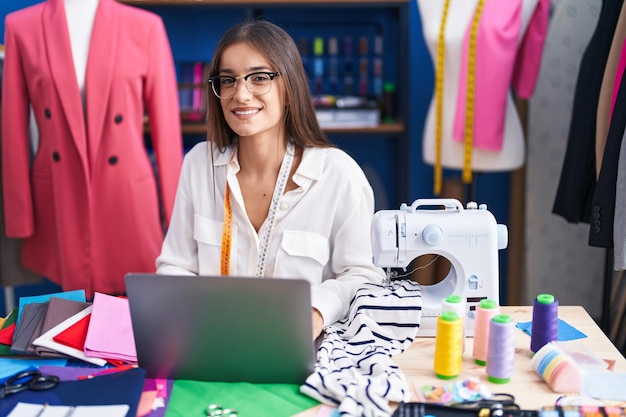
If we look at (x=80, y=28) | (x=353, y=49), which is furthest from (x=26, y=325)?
(x=353, y=49)

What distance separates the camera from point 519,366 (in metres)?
1.54

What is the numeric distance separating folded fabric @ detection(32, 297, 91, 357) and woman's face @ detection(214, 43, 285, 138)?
2.04 feet

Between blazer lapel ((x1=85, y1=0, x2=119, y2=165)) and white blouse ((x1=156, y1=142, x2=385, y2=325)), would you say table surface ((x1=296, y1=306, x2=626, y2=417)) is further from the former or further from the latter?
blazer lapel ((x1=85, y1=0, x2=119, y2=165))

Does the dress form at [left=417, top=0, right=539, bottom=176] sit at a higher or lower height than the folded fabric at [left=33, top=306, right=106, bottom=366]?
higher

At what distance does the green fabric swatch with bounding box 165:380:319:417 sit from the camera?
139cm

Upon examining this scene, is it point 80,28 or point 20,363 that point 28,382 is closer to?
point 20,363

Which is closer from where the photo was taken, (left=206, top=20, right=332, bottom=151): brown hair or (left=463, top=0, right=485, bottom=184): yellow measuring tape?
(left=206, top=20, right=332, bottom=151): brown hair

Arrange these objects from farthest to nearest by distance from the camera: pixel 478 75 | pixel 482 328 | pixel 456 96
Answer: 1. pixel 456 96
2. pixel 478 75
3. pixel 482 328

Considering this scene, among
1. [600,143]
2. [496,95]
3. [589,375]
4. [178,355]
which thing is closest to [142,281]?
[178,355]

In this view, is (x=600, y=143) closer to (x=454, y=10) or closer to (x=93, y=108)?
(x=454, y=10)

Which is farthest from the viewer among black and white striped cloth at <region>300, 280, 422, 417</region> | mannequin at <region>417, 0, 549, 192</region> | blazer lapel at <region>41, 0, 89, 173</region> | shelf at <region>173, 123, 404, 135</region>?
shelf at <region>173, 123, 404, 135</region>

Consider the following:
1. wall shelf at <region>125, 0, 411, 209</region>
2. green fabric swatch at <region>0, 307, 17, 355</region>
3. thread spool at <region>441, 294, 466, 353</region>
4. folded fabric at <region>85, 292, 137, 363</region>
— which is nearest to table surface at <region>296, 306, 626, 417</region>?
thread spool at <region>441, 294, 466, 353</region>

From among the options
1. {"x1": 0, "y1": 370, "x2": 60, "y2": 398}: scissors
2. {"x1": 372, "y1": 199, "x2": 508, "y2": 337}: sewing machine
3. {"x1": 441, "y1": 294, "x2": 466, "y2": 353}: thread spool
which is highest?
{"x1": 372, "y1": 199, "x2": 508, "y2": 337}: sewing machine

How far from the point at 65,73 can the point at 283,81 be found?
1.04 metres
